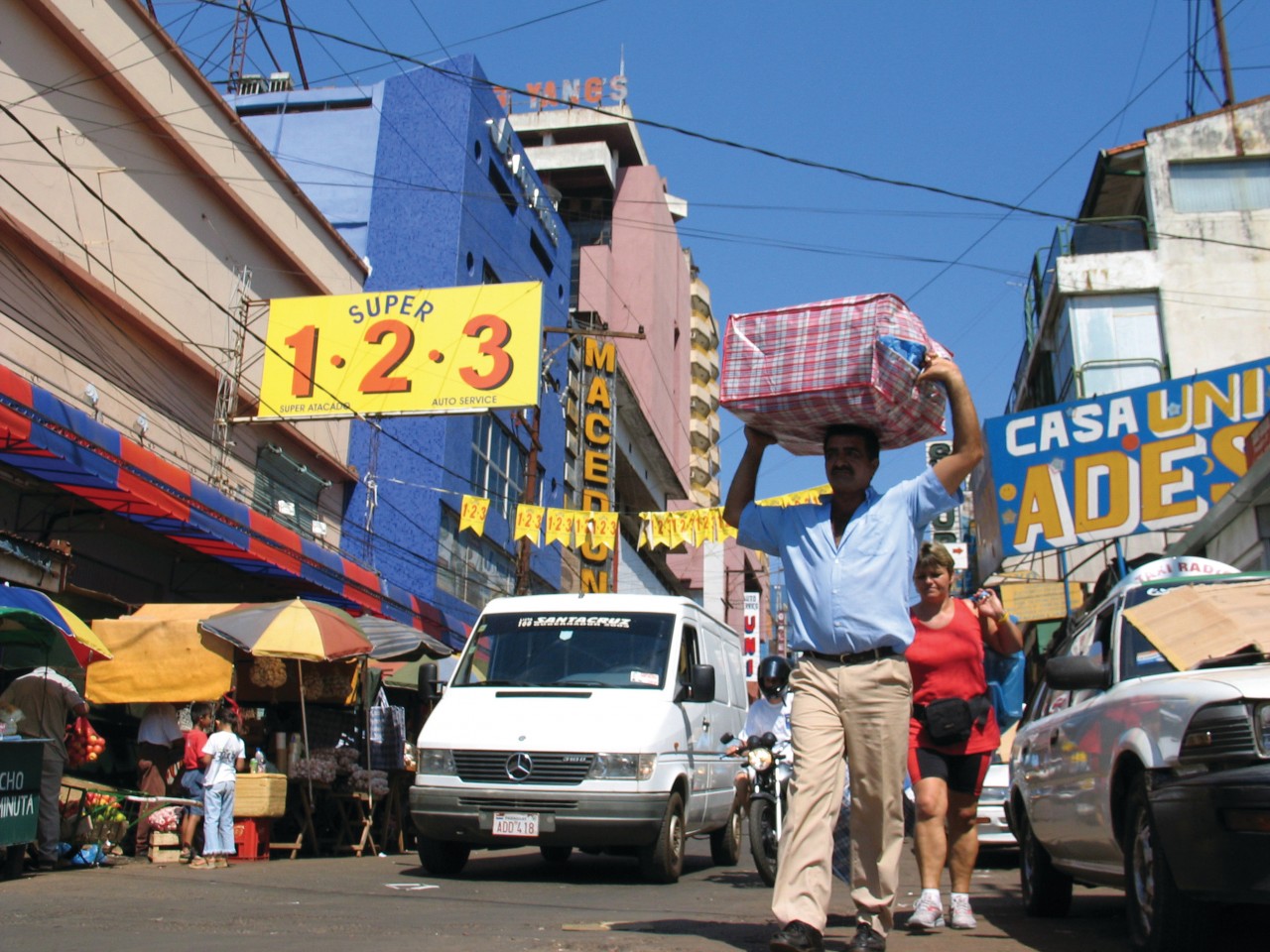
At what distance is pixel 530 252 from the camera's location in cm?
3409

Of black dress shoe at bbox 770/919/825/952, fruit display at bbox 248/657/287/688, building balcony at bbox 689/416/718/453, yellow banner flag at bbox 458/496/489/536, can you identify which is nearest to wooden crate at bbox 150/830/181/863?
fruit display at bbox 248/657/287/688

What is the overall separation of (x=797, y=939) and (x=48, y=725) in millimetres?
8050

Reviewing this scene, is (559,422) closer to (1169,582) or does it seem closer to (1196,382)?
(1196,382)

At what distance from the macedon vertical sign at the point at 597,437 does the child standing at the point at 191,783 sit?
24.8 metres

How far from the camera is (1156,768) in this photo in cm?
448

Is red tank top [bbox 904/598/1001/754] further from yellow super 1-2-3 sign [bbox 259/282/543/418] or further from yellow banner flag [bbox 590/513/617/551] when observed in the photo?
yellow banner flag [bbox 590/513/617/551]

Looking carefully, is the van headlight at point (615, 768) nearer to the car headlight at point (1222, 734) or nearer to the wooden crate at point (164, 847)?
the wooden crate at point (164, 847)

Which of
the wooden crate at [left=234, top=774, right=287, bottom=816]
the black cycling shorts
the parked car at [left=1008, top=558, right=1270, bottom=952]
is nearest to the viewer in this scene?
the parked car at [left=1008, top=558, right=1270, bottom=952]

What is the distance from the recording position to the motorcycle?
9.00 metres

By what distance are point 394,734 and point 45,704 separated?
478cm

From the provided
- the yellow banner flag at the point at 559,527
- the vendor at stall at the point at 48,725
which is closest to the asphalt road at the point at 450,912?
the vendor at stall at the point at 48,725

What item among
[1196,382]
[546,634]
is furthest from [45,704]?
[1196,382]

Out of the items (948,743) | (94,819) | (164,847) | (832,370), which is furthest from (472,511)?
(832,370)

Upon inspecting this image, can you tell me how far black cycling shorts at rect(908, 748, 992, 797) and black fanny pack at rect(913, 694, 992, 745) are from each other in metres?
0.09
